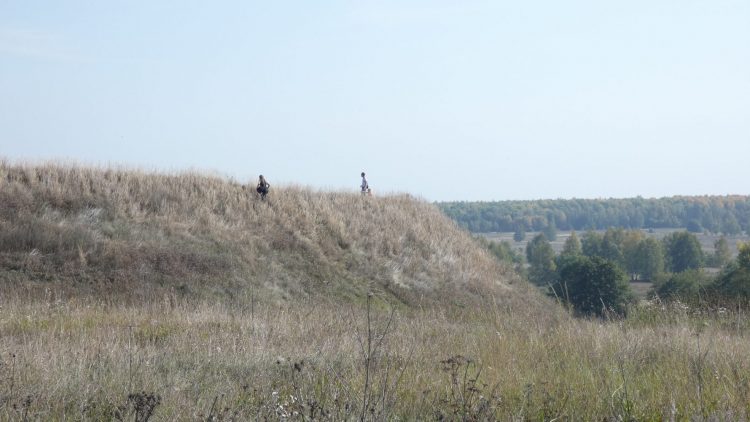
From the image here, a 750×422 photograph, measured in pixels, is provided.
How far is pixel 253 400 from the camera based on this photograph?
5.84 m

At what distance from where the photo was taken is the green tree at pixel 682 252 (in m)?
55.1

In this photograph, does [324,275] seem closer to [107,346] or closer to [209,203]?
[209,203]

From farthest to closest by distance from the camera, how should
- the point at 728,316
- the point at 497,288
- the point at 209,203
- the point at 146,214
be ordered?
the point at 497,288, the point at 209,203, the point at 146,214, the point at 728,316

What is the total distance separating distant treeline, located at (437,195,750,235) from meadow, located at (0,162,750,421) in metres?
84.5

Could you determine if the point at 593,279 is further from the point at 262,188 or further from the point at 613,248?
the point at 613,248

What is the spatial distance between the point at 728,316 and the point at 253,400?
7.35 m

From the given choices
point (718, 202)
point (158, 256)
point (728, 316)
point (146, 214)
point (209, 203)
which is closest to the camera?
point (728, 316)

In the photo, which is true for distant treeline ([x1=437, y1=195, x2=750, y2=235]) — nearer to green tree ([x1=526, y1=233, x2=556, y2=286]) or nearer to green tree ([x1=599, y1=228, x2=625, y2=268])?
green tree ([x1=526, y1=233, x2=556, y2=286])

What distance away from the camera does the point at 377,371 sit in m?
6.98

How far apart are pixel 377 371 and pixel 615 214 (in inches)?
4861

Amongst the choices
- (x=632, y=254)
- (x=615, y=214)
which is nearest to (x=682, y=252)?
(x=632, y=254)

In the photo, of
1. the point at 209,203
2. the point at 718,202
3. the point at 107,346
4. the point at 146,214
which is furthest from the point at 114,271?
the point at 718,202

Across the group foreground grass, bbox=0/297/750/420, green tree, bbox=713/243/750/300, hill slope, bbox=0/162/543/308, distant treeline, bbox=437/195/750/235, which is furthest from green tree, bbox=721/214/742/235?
foreground grass, bbox=0/297/750/420

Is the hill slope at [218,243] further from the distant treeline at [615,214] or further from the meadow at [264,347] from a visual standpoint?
the distant treeline at [615,214]
